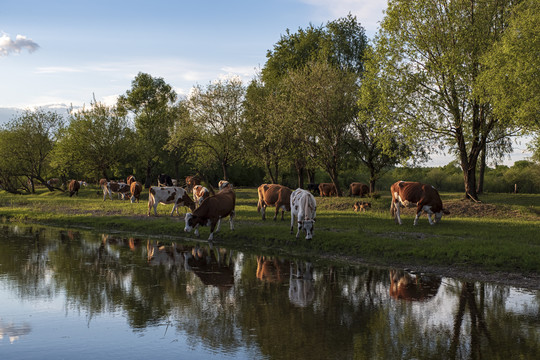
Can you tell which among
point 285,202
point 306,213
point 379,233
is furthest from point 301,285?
point 285,202

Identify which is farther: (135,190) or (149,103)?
(149,103)

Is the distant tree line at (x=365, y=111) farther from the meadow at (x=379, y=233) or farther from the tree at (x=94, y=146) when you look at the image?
the meadow at (x=379, y=233)

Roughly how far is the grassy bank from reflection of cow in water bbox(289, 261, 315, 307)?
2.74 metres

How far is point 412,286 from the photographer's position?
43.4ft

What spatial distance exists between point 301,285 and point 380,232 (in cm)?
909

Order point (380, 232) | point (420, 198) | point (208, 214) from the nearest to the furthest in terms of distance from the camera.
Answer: point (380, 232)
point (208, 214)
point (420, 198)

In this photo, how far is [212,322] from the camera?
32.0ft

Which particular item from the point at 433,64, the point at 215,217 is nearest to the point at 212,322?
the point at 215,217

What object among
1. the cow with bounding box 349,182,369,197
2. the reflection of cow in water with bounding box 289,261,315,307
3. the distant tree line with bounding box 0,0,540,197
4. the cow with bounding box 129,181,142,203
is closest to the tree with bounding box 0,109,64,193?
the distant tree line with bounding box 0,0,540,197

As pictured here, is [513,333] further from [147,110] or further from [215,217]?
[147,110]

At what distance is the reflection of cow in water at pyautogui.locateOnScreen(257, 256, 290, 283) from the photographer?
1412cm

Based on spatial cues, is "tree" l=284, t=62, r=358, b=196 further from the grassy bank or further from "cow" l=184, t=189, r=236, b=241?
"cow" l=184, t=189, r=236, b=241

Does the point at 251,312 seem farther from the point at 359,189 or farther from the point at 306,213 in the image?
the point at 359,189

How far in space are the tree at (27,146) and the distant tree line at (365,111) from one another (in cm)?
15
